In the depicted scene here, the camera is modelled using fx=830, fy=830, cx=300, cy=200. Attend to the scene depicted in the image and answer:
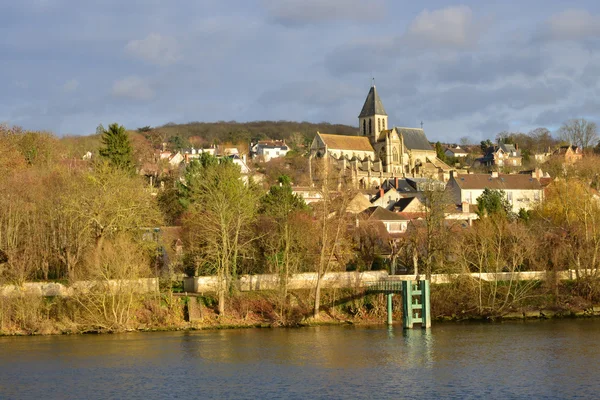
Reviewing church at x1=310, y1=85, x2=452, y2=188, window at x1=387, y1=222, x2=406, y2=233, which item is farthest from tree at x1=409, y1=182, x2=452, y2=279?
church at x1=310, y1=85, x2=452, y2=188

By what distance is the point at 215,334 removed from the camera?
42781 millimetres

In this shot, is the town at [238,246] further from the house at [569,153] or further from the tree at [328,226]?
the house at [569,153]

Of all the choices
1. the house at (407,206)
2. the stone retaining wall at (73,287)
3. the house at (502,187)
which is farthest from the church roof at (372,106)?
the stone retaining wall at (73,287)

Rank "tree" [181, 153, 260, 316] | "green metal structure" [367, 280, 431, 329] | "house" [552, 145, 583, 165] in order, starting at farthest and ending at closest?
"house" [552, 145, 583, 165] < "tree" [181, 153, 260, 316] < "green metal structure" [367, 280, 431, 329]

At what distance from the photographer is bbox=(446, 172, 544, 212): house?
311 feet

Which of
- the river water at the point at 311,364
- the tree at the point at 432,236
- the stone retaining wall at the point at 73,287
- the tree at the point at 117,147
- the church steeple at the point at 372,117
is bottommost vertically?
the river water at the point at 311,364

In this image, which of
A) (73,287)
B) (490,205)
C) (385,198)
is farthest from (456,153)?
(73,287)

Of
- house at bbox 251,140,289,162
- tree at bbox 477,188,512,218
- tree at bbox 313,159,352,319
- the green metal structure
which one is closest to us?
the green metal structure

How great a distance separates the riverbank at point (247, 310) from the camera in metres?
42.9

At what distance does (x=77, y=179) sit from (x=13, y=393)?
97.4 feet

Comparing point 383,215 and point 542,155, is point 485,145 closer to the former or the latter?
point 542,155

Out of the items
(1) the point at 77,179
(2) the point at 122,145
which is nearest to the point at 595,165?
(2) the point at 122,145

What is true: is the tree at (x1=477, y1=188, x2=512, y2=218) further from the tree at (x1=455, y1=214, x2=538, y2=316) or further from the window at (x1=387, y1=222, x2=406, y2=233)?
the tree at (x1=455, y1=214, x2=538, y2=316)

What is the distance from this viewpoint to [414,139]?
154125mm
